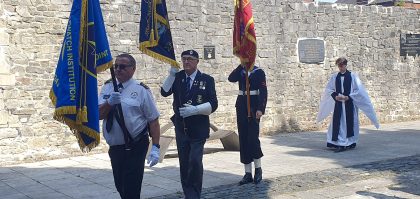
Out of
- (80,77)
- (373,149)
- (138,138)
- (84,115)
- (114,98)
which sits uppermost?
(80,77)

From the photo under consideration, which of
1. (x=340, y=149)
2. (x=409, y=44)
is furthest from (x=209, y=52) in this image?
(x=409, y=44)

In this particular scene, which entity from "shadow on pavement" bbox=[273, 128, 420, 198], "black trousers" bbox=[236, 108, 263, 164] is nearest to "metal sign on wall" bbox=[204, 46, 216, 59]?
"shadow on pavement" bbox=[273, 128, 420, 198]

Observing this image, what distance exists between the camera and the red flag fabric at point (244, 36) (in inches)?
276

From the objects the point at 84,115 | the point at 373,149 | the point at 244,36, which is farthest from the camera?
the point at 373,149

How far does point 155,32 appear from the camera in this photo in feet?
17.7

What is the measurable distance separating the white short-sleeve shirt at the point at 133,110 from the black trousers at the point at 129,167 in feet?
0.32

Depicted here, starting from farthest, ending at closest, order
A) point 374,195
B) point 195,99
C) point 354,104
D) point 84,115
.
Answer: point 354,104, point 374,195, point 195,99, point 84,115

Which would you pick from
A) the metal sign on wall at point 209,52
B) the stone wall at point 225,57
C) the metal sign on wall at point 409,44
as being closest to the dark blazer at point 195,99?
the stone wall at point 225,57

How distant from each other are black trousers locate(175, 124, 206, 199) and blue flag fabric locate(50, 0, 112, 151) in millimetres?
1391

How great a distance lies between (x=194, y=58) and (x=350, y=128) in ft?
16.4

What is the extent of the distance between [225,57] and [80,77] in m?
7.37

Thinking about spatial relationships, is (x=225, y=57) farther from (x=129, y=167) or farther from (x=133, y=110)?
(x=129, y=167)

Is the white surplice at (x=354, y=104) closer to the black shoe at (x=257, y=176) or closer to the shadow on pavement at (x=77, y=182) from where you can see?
the shadow on pavement at (x=77, y=182)

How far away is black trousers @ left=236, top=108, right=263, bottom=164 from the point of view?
275 inches
